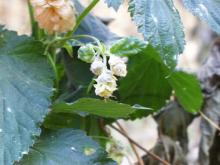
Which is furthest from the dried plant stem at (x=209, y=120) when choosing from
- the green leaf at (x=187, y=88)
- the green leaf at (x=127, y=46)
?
the green leaf at (x=127, y=46)

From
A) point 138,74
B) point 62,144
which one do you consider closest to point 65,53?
point 138,74

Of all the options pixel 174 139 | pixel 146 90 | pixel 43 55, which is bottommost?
pixel 174 139

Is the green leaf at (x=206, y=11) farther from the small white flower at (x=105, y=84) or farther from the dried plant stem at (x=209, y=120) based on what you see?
the dried plant stem at (x=209, y=120)

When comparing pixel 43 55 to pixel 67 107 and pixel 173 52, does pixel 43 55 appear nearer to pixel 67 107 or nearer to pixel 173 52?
pixel 67 107

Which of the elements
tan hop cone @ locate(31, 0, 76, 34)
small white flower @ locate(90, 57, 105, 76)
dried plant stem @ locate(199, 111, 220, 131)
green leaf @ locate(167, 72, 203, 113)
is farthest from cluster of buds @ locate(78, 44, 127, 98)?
dried plant stem @ locate(199, 111, 220, 131)

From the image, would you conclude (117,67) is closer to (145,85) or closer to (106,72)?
(106,72)

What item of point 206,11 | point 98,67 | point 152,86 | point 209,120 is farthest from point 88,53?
point 209,120
